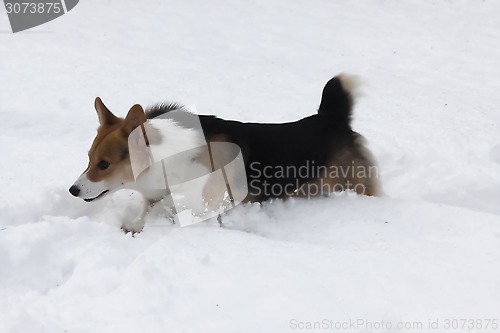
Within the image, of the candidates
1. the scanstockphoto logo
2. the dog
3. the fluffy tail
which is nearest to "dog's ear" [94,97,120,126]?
the dog

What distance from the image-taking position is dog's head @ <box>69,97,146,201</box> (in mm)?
2918

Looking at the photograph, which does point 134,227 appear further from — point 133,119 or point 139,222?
point 133,119

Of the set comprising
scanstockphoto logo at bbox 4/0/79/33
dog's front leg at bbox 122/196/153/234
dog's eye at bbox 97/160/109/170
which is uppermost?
scanstockphoto logo at bbox 4/0/79/33

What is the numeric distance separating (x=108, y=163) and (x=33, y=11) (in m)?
5.93

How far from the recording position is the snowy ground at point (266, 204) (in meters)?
2.20

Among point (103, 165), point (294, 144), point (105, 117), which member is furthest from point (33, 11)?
point (294, 144)

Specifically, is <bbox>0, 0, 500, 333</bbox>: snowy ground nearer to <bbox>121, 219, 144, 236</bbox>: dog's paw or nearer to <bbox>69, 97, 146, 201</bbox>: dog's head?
<bbox>121, 219, 144, 236</bbox>: dog's paw

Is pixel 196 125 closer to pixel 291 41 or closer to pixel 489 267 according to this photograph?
pixel 489 267

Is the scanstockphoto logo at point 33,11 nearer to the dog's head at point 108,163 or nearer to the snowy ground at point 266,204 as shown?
the snowy ground at point 266,204

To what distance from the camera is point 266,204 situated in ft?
11.0

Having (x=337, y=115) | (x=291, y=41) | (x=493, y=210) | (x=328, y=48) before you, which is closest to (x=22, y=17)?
(x=291, y=41)

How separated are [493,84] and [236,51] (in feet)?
9.50

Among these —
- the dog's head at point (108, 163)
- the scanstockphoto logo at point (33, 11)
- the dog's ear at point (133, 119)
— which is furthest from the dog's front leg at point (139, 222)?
the scanstockphoto logo at point (33, 11)

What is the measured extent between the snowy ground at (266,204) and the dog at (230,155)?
0.50ft
